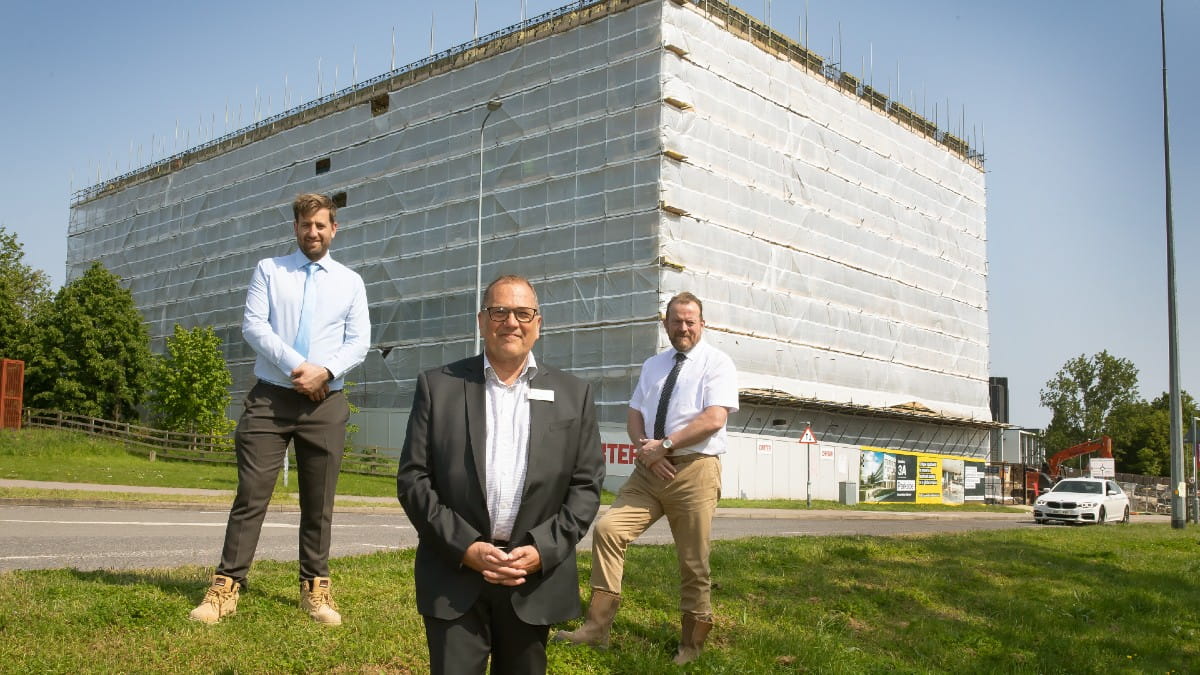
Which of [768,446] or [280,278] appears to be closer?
[280,278]

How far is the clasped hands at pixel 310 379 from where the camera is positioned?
5.34 metres

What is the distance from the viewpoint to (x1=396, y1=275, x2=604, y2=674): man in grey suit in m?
3.37

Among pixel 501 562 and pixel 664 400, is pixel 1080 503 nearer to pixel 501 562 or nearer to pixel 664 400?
pixel 664 400

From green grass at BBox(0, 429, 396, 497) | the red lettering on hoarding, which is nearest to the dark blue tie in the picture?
green grass at BBox(0, 429, 396, 497)

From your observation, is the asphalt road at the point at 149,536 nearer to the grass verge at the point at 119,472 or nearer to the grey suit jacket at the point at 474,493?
the grass verge at the point at 119,472

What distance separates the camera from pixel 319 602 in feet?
18.4

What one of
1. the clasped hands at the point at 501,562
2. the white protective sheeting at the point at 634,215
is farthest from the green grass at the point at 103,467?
the clasped hands at the point at 501,562

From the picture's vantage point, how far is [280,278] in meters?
5.62

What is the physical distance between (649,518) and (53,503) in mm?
13209

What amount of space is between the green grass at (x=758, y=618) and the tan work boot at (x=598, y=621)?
0.31 ft

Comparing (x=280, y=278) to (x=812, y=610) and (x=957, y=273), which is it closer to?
(x=812, y=610)

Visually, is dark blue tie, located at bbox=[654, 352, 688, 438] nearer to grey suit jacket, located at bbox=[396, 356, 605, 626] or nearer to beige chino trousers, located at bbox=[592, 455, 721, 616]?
beige chino trousers, located at bbox=[592, 455, 721, 616]

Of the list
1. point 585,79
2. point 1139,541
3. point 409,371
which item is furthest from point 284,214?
point 1139,541

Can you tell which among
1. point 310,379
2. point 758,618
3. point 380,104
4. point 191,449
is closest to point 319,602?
point 310,379
